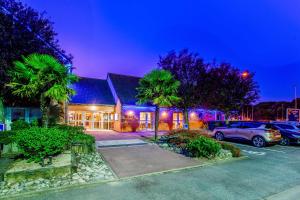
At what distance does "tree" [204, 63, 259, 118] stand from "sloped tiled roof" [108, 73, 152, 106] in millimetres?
6897

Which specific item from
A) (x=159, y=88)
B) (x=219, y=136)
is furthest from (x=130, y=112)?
(x=219, y=136)

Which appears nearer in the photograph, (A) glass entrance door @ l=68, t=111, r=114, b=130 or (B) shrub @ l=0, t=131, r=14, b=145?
(B) shrub @ l=0, t=131, r=14, b=145

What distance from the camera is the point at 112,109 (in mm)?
21500

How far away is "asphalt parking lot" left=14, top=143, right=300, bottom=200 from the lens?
17.1 feet

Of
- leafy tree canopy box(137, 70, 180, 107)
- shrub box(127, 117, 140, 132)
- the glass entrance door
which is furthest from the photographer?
the glass entrance door

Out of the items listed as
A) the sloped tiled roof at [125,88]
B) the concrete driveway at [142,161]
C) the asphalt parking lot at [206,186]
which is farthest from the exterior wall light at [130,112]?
the asphalt parking lot at [206,186]

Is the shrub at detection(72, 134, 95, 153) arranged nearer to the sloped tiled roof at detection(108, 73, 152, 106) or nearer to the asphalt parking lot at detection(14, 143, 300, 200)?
the asphalt parking lot at detection(14, 143, 300, 200)

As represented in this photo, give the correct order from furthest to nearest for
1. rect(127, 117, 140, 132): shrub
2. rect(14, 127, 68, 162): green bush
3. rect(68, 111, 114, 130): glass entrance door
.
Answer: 1. rect(68, 111, 114, 130): glass entrance door
2. rect(127, 117, 140, 132): shrub
3. rect(14, 127, 68, 162): green bush

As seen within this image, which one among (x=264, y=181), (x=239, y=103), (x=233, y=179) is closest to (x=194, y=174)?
(x=233, y=179)

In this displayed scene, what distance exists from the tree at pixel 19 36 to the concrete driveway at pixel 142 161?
728 cm

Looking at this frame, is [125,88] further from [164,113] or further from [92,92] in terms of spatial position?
[164,113]

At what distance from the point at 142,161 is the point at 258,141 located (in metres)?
9.15

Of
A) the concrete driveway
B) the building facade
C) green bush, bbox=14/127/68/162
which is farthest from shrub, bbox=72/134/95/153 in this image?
the building facade

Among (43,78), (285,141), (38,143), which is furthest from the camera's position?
(285,141)
